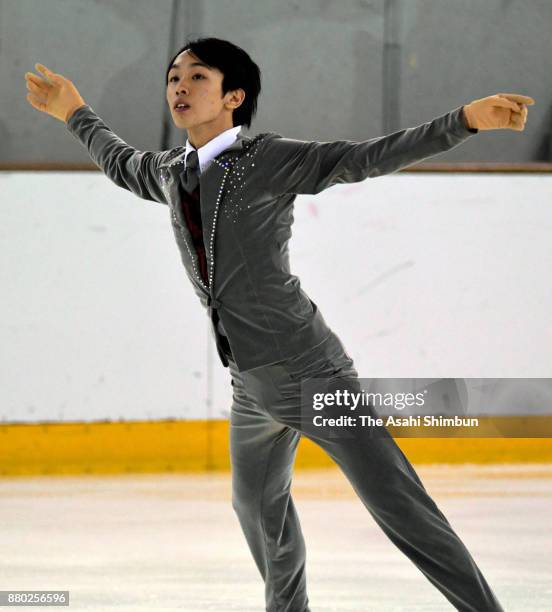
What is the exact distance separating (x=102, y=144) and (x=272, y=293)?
2.16 feet

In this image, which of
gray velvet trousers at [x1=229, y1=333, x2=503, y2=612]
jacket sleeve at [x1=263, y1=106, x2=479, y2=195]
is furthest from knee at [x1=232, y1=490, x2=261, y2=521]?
jacket sleeve at [x1=263, y1=106, x2=479, y2=195]

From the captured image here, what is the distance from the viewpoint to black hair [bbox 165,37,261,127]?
2.63 m

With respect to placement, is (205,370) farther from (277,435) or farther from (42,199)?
(277,435)

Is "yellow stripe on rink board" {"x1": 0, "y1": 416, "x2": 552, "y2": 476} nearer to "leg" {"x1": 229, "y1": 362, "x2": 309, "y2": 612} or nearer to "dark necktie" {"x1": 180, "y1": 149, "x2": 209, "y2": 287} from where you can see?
"leg" {"x1": 229, "y1": 362, "x2": 309, "y2": 612}

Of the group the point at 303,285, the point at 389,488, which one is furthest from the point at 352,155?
the point at 303,285

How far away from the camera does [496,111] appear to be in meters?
2.22

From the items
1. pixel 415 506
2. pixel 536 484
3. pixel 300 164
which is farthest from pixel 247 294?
pixel 536 484

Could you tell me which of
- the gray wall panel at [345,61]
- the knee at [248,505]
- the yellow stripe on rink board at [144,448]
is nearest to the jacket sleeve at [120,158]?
the knee at [248,505]

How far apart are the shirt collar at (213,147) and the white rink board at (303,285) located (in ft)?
10.9

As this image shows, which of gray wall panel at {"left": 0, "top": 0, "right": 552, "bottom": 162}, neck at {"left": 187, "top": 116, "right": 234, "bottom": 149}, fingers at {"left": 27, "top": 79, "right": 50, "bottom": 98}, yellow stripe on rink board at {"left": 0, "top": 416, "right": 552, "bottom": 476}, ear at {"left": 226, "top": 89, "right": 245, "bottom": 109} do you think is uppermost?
gray wall panel at {"left": 0, "top": 0, "right": 552, "bottom": 162}

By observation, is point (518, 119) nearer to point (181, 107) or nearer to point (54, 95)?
point (181, 107)

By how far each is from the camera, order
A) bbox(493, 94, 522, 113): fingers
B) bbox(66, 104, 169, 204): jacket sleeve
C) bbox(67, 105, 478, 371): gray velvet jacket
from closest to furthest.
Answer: bbox(493, 94, 522, 113): fingers
bbox(67, 105, 478, 371): gray velvet jacket
bbox(66, 104, 169, 204): jacket sleeve

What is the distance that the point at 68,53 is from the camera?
20.9ft

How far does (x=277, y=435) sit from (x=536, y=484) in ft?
10.0
